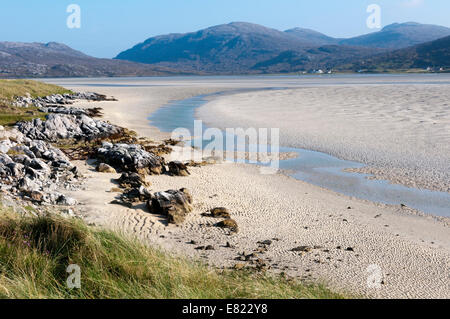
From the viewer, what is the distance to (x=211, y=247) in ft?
26.4

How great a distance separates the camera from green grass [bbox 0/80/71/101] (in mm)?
35188

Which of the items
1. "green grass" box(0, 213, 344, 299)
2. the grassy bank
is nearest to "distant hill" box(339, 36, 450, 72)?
the grassy bank

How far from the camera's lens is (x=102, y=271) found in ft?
18.5

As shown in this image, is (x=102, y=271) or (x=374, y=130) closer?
(x=102, y=271)

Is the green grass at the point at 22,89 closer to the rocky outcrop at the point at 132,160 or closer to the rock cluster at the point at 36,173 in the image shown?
the rock cluster at the point at 36,173

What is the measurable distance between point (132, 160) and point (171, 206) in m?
4.54

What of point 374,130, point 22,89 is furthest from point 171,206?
point 22,89

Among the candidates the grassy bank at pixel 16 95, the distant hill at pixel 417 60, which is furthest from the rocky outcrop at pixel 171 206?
the distant hill at pixel 417 60

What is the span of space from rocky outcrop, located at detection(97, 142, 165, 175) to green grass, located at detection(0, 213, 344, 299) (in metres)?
6.67

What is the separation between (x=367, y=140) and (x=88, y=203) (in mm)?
13014

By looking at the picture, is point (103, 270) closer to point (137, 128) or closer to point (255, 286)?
point (255, 286)

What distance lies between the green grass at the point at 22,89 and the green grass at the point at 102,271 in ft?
100

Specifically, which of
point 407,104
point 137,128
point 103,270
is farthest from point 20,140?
point 407,104

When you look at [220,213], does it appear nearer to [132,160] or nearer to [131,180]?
[131,180]
